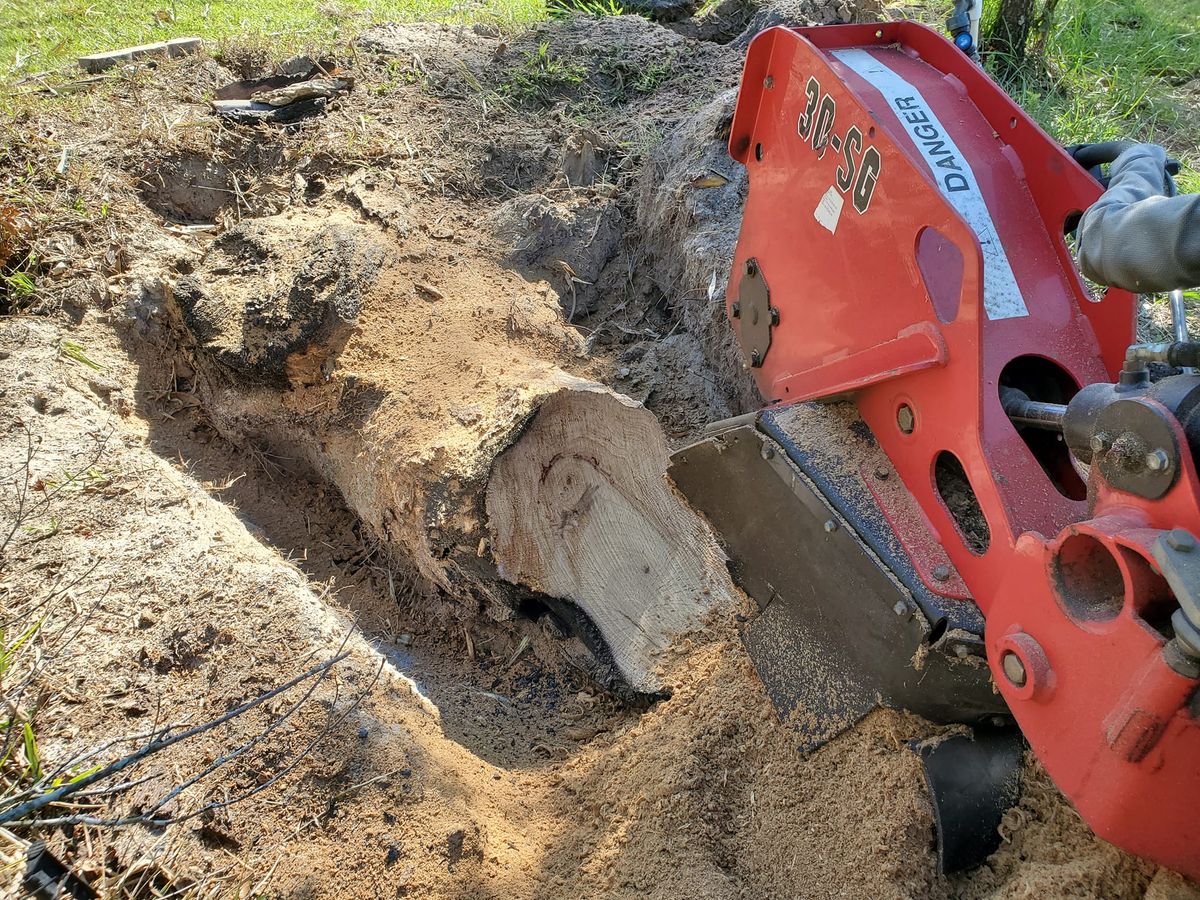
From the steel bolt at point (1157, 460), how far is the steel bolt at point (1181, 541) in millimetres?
130

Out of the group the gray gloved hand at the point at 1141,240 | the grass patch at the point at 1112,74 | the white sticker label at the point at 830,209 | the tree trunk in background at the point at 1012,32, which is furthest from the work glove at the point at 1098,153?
the tree trunk in background at the point at 1012,32

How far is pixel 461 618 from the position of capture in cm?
291

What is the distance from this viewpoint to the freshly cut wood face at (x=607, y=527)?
102 inches

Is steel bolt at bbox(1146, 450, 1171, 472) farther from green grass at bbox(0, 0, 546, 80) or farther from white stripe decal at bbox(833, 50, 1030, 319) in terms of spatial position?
green grass at bbox(0, 0, 546, 80)

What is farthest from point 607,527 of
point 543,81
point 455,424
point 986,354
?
point 543,81

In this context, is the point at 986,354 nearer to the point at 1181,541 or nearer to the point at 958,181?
the point at 958,181

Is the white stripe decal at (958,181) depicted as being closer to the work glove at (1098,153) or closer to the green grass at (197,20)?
the work glove at (1098,153)

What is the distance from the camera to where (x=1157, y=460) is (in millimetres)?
1344

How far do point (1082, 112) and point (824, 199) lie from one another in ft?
10.5

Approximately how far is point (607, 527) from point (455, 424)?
61 cm

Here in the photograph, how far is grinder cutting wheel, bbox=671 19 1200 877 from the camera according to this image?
1.36 m

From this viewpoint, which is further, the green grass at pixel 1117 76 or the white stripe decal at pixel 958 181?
the green grass at pixel 1117 76

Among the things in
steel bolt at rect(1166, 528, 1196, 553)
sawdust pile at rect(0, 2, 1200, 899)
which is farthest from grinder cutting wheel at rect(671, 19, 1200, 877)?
sawdust pile at rect(0, 2, 1200, 899)

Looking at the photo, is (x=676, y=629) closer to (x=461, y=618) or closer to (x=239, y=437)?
(x=461, y=618)
